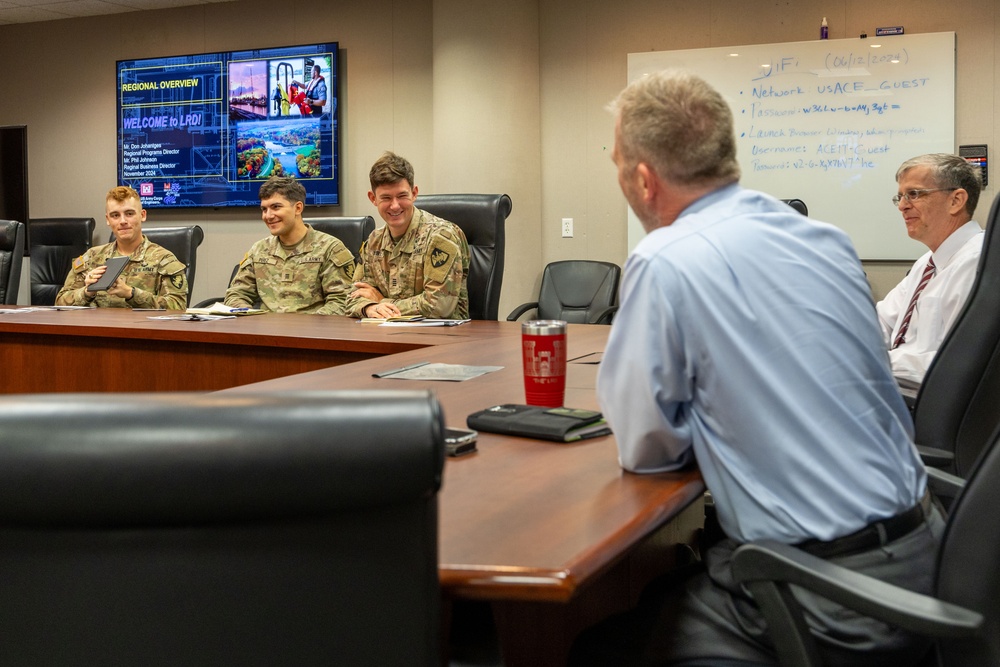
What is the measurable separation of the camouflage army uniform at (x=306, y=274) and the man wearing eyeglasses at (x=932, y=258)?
229 centimetres

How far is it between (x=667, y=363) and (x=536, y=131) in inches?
181

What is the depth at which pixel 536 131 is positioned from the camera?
18.4ft

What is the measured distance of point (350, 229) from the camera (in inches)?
174

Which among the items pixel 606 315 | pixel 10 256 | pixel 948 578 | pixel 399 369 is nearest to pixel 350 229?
pixel 606 315

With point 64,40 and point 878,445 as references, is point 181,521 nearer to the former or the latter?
point 878,445

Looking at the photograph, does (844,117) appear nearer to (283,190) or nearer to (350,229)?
(350,229)

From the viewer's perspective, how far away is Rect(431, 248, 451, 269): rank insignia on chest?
3572mm

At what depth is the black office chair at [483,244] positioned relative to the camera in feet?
12.6

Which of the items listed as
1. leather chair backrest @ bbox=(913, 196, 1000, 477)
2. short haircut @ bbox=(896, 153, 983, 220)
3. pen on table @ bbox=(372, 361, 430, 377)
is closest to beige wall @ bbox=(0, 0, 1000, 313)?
short haircut @ bbox=(896, 153, 983, 220)

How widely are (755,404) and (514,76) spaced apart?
179 inches

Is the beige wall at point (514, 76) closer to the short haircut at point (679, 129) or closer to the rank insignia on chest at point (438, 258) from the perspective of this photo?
the rank insignia on chest at point (438, 258)

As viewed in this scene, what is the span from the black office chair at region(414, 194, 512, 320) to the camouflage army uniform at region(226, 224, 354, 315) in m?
0.64

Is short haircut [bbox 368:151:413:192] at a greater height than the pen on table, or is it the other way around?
short haircut [bbox 368:151:413:192]

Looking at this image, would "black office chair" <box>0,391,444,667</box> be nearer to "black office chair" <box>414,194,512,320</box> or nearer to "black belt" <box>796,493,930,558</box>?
"black belt" <box>796,493,930,558</box>
